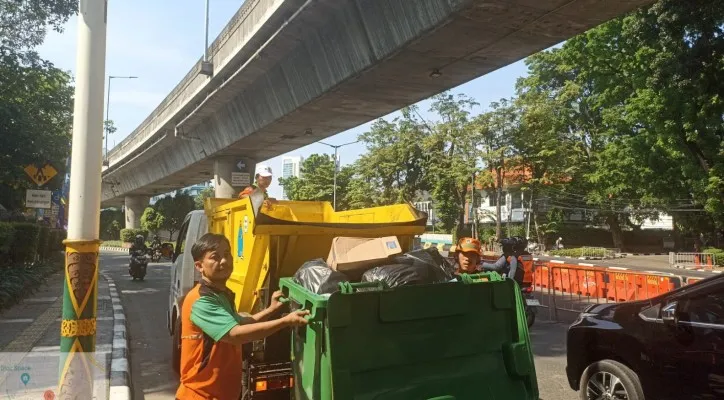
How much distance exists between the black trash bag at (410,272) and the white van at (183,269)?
10.7 feet

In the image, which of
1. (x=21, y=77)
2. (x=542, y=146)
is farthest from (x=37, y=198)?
(x=542, y=146)

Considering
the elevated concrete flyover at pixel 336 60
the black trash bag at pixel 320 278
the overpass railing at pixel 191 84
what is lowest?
the black trash bag at pixel 320 278

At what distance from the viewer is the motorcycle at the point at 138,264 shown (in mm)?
16719

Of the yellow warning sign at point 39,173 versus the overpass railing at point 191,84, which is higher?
the overpass railing at point 191,84

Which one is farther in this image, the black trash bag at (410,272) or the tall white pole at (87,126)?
the tall white pole at (87,126)

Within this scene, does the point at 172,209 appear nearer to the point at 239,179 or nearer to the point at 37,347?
the point at 239,179

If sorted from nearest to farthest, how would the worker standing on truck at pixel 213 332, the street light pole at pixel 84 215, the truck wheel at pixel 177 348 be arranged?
the worker standing on truck at pixel 213 332 < the street light pole at pixel 84 215 < the truck wheel at pixel 177 348

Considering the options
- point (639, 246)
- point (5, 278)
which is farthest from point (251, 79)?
point (639, 246)

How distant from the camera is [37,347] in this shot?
22.6ft

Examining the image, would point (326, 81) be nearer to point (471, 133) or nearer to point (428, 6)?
point (428, 6)

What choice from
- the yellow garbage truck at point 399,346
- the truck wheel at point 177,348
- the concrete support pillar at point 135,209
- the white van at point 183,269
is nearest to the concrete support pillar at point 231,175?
the white van at point 183,269

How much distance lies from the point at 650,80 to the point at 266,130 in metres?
16.2

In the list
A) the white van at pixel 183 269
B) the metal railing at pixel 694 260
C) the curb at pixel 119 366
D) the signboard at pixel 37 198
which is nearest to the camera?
the curb at pixel 119 366

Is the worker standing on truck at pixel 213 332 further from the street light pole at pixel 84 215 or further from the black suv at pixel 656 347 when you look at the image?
the black suv at pixel 656 347
